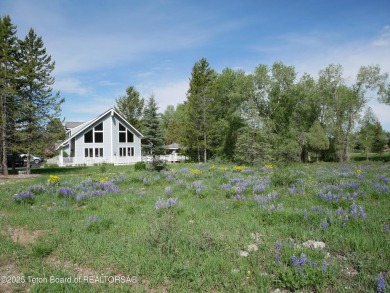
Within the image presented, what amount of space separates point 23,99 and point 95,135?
16.0m

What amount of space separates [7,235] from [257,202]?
6.27 m

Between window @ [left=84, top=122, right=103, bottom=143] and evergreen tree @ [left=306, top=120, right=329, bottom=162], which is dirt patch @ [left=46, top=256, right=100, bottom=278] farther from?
evergreen tree @ [left=306, top=120, right=329, bottom=162]

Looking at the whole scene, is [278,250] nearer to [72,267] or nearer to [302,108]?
[72,267]

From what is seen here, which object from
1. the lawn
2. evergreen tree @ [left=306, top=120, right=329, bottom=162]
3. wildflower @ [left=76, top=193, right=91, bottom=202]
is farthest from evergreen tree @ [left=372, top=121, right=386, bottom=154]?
wildflower @ [left=76, top=193, right=91, bottom=202]

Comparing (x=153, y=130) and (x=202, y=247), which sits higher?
(x=153, y=130)

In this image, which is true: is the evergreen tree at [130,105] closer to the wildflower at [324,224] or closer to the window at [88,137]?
the window at [88,137]

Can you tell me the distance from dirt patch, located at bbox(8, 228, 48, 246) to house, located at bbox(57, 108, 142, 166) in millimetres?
35437

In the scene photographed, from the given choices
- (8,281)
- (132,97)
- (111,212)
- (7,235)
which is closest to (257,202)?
(111,212)

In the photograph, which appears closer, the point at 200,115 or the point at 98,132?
the point at 200,115

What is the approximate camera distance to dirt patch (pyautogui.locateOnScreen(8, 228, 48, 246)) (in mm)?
5384

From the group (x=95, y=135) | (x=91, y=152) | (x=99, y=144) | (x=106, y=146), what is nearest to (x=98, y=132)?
(x=95, y=135)

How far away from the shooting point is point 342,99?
4662 centimetres

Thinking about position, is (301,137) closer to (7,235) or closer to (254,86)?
(254,86)

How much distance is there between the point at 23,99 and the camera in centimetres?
2556
